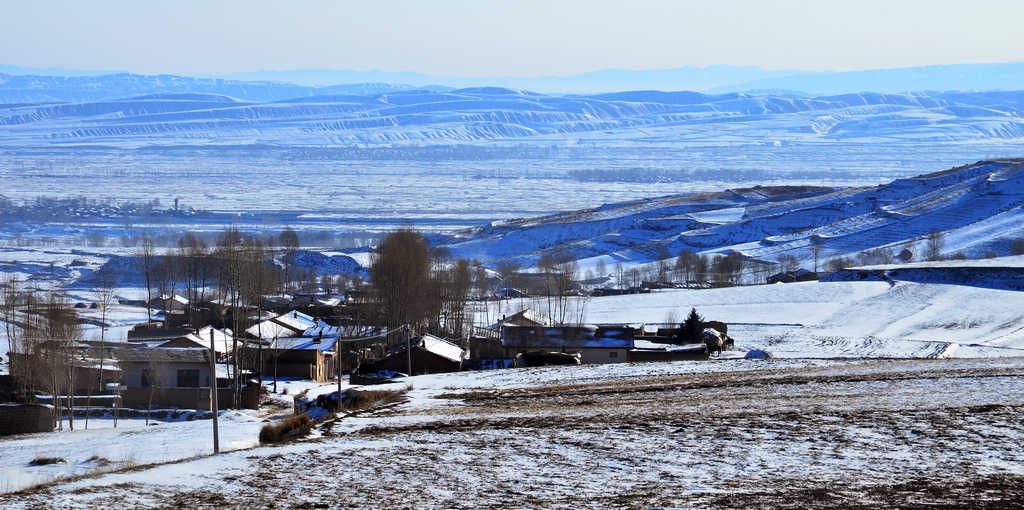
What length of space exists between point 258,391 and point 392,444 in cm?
1183

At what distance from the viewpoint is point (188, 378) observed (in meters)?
30.6

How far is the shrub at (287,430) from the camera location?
17.2 metres

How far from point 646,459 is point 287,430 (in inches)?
237

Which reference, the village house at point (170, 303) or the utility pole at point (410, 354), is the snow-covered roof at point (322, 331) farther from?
the village house at point (170, 303)

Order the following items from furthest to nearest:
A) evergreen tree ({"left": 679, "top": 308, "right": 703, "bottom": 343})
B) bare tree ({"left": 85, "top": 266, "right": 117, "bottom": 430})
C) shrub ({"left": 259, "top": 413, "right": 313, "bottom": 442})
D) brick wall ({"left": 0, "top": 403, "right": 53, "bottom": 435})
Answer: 1. evergreen tree ({"left": 679, "top": 308, "right": 703, "bottom": 343})
2. bare tree ({"left": 85, "top": 266, "right": 117, "bottom": 430})
3. brick wall ({"left": 0, "top": 403, "right": 53, "bottom": 435})
4. shrub ({"left": 259, "top": 413, "right": 313, "bottom": 442})

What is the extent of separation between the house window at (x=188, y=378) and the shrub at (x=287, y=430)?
13525mm

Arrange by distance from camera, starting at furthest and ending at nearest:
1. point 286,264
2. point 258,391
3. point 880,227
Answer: point 880,227, point 286,264, point 258,391

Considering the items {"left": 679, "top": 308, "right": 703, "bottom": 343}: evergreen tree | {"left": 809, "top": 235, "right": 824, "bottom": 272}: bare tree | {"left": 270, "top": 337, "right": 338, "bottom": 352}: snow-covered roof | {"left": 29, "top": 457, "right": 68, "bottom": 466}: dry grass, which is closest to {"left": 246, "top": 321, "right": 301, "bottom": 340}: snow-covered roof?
{"left": 270, "top": 337, "right": 338, "bottom": 352}: snow-covered roof

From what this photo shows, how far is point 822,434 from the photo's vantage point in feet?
49.5

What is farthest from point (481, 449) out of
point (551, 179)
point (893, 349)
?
point (551, 179)

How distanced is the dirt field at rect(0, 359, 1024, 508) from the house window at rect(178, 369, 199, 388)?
40.1 ft

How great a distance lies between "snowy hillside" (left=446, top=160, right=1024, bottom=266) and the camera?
283ft

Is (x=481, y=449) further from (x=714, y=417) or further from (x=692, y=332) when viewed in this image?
(x=692, y=332)

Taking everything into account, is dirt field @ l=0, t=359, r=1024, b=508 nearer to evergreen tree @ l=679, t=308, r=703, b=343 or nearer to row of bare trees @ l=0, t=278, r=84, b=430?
row of bare trees @ l=0, t=278, r=84, b=430
